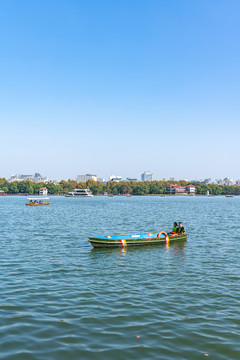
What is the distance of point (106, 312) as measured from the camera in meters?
15.5

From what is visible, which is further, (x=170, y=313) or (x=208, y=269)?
(x=208, y=269)

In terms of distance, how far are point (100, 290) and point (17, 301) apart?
475cm

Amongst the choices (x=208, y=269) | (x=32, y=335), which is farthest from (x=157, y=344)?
(x=208, y=269)

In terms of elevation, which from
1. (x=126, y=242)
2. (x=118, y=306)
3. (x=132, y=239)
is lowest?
(x=118, y=306)

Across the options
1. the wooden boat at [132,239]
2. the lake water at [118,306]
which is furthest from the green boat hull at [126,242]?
the lake water at [118,306]

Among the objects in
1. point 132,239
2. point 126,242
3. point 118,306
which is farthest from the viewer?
point 132,239

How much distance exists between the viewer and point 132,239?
34.4 meters

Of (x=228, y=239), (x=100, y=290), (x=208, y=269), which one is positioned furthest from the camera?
(x=228, y=239)

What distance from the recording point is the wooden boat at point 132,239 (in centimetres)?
3294

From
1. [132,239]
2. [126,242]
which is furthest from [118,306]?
[132,239]

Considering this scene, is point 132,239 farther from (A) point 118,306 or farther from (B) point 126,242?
(A) point 118,306

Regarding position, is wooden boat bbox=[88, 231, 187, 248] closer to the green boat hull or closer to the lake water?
the green boat hull

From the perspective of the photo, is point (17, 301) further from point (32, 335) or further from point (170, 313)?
point (170, 313)

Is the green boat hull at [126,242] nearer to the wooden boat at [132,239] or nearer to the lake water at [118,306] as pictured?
the wooden boat at [132,239]
